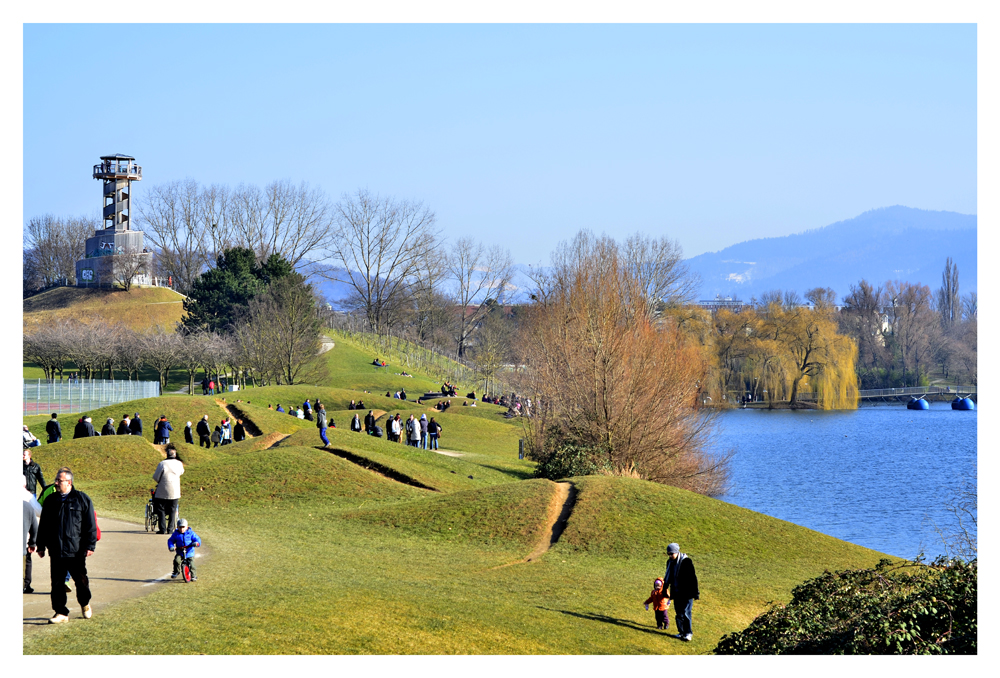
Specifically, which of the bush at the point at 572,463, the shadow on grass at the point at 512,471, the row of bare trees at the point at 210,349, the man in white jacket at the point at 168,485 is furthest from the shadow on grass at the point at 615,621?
the row of bare trees at the point at 210,349

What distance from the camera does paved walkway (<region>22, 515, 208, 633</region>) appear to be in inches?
464

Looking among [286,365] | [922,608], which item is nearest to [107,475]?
[922,608]

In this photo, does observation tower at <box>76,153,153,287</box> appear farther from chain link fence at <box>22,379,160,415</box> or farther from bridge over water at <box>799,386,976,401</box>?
bridge over water at <box>799,386,976,401</box>

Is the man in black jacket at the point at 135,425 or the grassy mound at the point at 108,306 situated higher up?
the grassy mound at the point at 108,306

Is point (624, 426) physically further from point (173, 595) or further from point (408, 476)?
point (173, 595)

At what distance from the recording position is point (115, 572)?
48.0 feet

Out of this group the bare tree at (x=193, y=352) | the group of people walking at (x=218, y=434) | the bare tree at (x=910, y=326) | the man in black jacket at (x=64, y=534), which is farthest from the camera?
the bare tree at (x=910, y=326)

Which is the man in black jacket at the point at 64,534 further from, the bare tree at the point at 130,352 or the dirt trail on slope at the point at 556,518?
the bare tree at the point at 130,352

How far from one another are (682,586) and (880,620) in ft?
12.3

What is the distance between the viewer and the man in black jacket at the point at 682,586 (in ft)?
45.5

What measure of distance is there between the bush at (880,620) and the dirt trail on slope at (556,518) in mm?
7904

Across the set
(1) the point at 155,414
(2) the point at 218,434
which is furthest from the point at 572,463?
(1) the point at 155,414

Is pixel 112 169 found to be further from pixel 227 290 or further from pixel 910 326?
pixel 910 326

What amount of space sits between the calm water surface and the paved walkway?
21.8m
